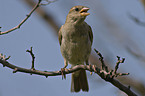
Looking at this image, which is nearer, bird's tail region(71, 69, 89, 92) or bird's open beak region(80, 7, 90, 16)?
bird's open beak region(80, 7, 90, 16)

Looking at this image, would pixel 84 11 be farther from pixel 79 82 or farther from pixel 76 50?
→ pixel 79 82

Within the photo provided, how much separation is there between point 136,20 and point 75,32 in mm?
1118

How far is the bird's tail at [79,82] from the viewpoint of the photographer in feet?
18.3

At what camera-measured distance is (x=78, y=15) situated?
508 cm

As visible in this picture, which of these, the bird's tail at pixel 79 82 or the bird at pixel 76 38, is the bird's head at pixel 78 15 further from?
the bird's tail at pixel 79 82

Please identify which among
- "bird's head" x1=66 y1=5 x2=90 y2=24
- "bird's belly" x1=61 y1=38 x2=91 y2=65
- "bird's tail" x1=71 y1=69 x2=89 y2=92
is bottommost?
"bird's tail" x1=71 y1=69 x2=89 y2=92

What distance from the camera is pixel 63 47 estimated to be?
16.9ft

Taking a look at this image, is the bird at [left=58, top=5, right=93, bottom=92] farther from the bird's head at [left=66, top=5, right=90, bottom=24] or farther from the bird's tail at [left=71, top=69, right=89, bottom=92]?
the bird's tail at [left=71, top=69, right=89, bottom=92]

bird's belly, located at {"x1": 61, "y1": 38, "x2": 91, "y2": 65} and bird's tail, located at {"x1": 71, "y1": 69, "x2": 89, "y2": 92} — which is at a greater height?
bird's belly, located at {"x1": 61, "y1": 38, "x2": 91, "y2": 65}

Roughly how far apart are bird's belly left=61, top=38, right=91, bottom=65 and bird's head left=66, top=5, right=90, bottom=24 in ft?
1.29

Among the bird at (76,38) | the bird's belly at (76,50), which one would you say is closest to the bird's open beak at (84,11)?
the bird at (76,38)

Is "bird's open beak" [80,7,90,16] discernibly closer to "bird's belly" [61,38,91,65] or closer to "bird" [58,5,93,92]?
"bird" [58,5,93,92]

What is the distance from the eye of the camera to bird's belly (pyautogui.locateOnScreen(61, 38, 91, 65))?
16.3 feet

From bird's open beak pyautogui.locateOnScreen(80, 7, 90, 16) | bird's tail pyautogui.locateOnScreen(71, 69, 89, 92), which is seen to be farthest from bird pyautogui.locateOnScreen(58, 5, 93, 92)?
bird's tail pyautogui.locateOnScreen(71, 69, 89, 92)
